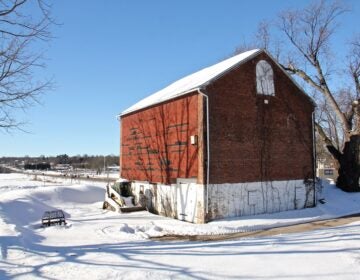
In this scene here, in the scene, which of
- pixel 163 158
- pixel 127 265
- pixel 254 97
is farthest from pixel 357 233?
pixel 163 158

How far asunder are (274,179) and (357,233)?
27.6 feet

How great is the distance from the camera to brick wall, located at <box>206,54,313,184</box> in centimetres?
1958

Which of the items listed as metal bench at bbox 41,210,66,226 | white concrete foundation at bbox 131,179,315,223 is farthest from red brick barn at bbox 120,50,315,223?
metal bench at bbox 41,210,66,226

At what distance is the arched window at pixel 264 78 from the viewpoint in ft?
70.0

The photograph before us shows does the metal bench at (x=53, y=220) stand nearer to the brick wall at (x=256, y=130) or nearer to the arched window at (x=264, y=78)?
the brick wall at (x=256, y=130)

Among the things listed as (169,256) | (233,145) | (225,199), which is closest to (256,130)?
(233,145)

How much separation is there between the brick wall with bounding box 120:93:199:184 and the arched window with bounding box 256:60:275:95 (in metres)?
3.82

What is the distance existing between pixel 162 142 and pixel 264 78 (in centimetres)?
650

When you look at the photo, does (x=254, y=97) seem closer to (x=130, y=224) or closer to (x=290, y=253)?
(x=130, y=224)

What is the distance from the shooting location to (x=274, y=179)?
2138cm

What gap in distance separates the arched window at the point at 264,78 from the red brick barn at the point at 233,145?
5 cm

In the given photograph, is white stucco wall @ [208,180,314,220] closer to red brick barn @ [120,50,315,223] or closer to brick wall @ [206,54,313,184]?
red brick barn @ [120,50,315,223]

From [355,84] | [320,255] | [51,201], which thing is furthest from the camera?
[355,84]

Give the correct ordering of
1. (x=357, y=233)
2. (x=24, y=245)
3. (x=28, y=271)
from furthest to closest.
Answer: (x=357, y=233)
(x=24, y=245)
(x=28, y=271)
